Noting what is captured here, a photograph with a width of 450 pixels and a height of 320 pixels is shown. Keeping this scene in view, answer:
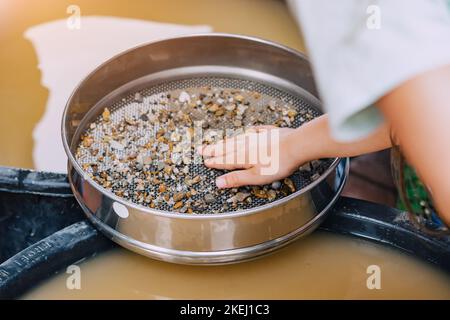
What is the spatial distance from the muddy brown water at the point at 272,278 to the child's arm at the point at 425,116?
19.2 inches

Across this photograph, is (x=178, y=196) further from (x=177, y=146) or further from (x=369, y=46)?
(x=369, y=46)

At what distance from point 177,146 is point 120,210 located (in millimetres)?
255

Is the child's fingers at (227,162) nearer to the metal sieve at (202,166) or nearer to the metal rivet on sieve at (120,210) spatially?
the metal sieve at (202,166)

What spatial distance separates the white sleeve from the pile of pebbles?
565 millimetres

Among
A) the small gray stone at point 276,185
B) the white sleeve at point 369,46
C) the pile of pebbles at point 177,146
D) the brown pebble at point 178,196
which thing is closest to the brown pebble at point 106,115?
the pile of pebbles at point 177,146

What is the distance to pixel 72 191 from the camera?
4.05ft

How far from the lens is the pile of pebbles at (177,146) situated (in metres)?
1.21

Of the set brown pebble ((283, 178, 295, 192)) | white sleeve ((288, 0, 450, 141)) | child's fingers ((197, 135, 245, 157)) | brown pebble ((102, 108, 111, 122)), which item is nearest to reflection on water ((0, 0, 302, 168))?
brown pebble ((102, 108, 111, 122))

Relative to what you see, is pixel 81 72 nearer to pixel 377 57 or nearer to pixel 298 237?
pixel 298 237

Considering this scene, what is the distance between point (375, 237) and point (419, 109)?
0.58 m

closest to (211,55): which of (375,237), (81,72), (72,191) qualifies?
(81,72)

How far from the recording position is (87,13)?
1.77 meters

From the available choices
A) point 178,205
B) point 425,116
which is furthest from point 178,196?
point 425,116

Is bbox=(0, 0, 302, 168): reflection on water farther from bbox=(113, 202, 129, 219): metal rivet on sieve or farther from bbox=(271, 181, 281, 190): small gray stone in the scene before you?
bbox=(271, 181, 281, 190): small gray stone
